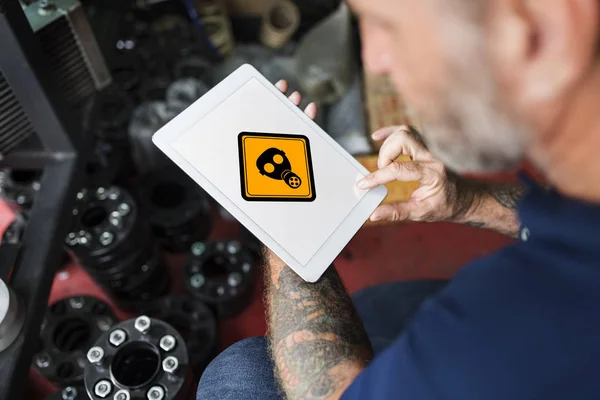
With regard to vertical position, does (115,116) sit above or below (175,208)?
above

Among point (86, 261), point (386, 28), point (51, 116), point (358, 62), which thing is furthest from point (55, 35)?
point (358, 62)

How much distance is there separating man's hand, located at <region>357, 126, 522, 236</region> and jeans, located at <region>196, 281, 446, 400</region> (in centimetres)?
17

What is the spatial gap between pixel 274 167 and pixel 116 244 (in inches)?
17.7

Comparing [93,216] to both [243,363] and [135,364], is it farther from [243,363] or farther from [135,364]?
[243,363]

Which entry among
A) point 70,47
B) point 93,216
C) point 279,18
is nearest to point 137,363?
point 93,216

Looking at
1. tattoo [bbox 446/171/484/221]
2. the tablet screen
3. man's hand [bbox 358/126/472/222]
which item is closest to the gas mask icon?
the tablet screen

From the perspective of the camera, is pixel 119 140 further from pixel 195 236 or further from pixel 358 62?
pixel 358 62

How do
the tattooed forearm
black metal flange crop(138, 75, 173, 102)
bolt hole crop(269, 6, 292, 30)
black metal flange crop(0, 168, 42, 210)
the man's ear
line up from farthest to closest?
bolt hole crop(269, 6, 292, 30), black metal flange crop(138, 75, 173, 102), black metal flange crop(0, 168, 42, 210), the tattooed forearm, the man's ear

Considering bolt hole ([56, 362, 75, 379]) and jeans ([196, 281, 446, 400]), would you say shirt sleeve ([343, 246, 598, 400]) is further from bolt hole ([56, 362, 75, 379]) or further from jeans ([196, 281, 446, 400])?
bolt hole ([56, 362, 75, 379])

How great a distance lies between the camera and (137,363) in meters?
0.97

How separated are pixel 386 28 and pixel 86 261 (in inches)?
33.0

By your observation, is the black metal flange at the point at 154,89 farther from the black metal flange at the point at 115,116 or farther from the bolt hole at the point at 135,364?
the bolt hole at the point at 135,364

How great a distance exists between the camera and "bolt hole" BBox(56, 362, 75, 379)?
108 cm

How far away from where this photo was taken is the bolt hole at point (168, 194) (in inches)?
53.4
